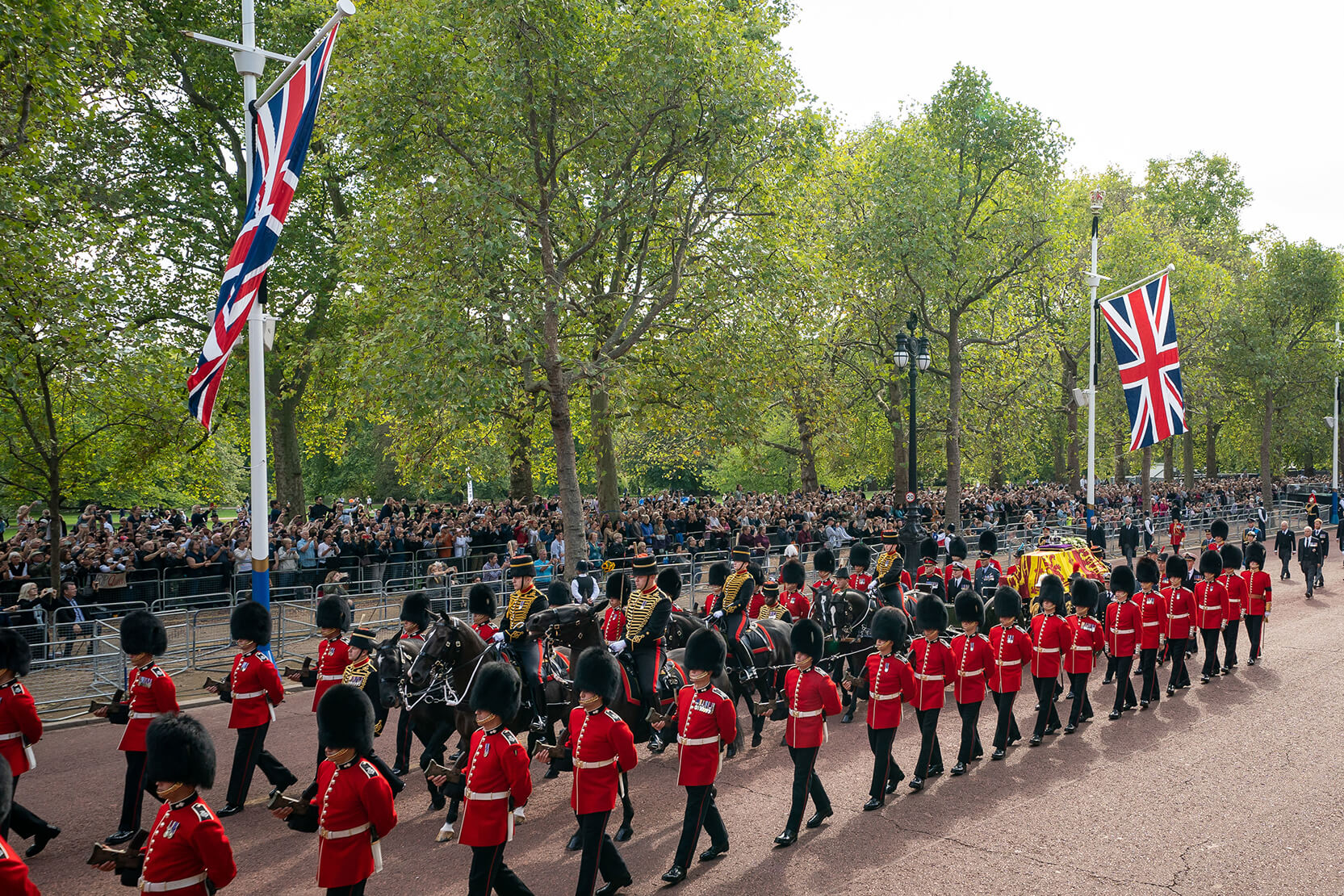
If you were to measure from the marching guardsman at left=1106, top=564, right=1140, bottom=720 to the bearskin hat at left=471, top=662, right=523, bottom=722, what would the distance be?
28.1ft

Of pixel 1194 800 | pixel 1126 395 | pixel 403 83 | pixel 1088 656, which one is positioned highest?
pixel 403 83

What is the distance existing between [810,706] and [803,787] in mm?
647

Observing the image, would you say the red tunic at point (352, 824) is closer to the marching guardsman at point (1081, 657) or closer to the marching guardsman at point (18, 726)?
the marching guardsman at point (18, 726)

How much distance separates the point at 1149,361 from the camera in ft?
66.2

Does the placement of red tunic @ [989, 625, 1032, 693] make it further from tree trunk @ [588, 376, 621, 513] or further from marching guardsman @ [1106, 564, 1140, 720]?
tree trunk @ [588, 376, 621, 513]

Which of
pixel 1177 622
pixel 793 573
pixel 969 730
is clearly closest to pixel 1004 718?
pixel 969 730

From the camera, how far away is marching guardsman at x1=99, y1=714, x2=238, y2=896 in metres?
4.93

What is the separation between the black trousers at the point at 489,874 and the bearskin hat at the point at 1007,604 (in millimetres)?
6521

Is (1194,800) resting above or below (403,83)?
below

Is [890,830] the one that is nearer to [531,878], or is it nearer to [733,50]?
[531,878]

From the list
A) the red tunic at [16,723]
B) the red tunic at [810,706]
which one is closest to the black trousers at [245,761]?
the red tunic at [16,723]

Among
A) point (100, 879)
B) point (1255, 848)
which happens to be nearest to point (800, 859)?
point (1255, 848)

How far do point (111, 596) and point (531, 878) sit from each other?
40.9ft

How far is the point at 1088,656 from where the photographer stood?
11.0 m
